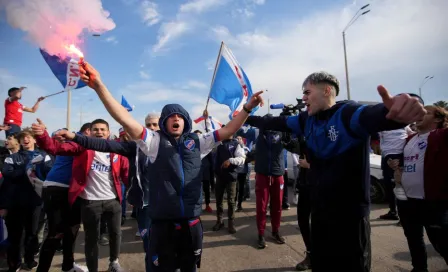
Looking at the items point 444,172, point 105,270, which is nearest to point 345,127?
point 444,172

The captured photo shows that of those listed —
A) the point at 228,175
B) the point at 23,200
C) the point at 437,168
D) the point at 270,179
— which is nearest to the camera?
the point at 437,168

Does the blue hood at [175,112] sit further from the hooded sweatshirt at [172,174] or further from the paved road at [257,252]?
the paved road at [257,252]

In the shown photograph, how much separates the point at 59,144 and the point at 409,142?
4525mm

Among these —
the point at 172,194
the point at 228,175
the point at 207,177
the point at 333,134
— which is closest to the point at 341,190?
the point at 333,134

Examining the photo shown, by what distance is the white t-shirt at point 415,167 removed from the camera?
3.29m

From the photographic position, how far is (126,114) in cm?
240

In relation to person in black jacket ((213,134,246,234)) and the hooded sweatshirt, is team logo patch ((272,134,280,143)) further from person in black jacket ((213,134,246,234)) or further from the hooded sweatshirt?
the hooded sweatshirt

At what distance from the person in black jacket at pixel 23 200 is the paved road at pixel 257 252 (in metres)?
0.55

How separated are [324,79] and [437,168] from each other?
204 centimetres

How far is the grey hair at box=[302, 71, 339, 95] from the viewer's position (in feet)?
7.32

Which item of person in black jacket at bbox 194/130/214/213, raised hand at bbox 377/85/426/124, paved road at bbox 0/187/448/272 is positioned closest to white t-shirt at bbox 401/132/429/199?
paved road at bbox 0/187/448/272

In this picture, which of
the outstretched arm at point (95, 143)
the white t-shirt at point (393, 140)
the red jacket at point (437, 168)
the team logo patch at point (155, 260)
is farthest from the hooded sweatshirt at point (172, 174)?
the white t-shirt at point (393, 140)

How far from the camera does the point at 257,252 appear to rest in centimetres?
454

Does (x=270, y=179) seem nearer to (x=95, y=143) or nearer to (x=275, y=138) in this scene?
(x=275, y=138)
